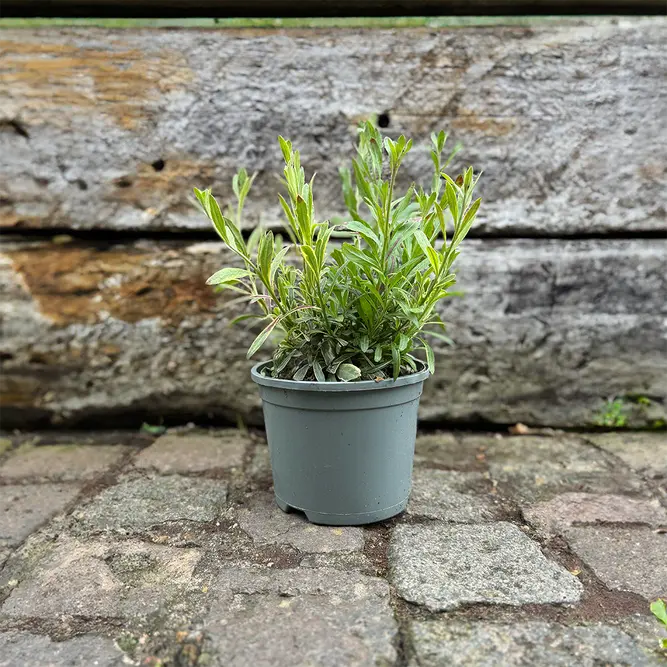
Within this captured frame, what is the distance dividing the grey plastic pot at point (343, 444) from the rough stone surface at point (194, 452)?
404 millimetres

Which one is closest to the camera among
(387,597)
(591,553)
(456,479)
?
(387,597)

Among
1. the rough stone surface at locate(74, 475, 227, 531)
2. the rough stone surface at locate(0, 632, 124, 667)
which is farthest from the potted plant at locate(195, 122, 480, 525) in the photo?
the rough stone surface at locate(0, 632, 124, 667)

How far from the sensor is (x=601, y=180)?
1.83m

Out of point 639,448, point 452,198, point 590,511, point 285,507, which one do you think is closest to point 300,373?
point 285,507

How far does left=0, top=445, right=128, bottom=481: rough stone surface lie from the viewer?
63.5 inches

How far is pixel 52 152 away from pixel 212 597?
1.44 m

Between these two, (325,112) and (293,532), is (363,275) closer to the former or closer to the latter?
(293,532)

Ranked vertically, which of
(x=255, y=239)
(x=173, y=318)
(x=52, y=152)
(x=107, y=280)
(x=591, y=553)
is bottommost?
(x=591, y=553)

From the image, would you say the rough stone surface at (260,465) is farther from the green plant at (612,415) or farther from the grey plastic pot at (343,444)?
the green plant at (612,415)

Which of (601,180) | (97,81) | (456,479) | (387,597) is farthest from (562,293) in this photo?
(97,81)

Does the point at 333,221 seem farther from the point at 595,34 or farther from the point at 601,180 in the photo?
the point at 595,34

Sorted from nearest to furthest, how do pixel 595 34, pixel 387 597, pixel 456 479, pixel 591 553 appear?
pixel 387 597, pixel 591 553, pixel 456 479, pixel 595 34

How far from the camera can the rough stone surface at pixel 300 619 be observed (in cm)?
87

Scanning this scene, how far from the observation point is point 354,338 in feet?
4.34
